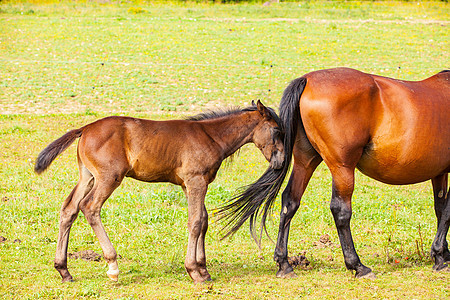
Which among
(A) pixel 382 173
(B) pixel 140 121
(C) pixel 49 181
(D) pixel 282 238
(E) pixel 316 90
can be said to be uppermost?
(E) pixel 316 90

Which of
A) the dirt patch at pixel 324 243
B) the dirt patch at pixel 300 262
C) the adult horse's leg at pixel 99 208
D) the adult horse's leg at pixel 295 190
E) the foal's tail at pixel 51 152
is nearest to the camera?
the adult horse's leg at pixel 99 208

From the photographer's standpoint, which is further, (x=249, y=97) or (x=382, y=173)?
(x=249, y=97)

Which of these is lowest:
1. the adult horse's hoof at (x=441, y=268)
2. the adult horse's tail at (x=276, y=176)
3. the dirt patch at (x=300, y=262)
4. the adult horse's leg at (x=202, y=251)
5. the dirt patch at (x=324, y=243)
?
the dirt patch at (x=324, y=243)

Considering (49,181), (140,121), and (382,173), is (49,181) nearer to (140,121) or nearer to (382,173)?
(140,121)

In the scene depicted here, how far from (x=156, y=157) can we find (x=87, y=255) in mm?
1760

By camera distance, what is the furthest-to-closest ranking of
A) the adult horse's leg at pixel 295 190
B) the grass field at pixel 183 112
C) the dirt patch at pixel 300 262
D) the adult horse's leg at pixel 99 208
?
the dirt patch at pixel 300 262 < the adult horse's leg at pixel 295 190 < the grass field at pixel 183 112 < the adult horse's leg at pixel 99 208

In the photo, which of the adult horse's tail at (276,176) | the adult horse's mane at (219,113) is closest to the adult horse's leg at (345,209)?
the adult horse's tail at (276,176)

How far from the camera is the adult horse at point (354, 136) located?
5.73 metres

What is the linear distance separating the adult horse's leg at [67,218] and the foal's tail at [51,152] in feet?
1.01

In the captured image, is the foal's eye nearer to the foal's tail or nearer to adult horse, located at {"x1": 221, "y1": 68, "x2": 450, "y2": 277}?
adult horse, located at {"x1": 221, "y1": 68, "x2": 450, "y2": 277}

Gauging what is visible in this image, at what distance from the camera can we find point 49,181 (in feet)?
30.9

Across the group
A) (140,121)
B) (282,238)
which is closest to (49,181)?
(140,121)

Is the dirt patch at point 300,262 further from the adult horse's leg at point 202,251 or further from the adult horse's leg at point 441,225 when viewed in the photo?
the adult horse's leg at point 441,225

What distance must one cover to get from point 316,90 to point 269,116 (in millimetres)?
587
